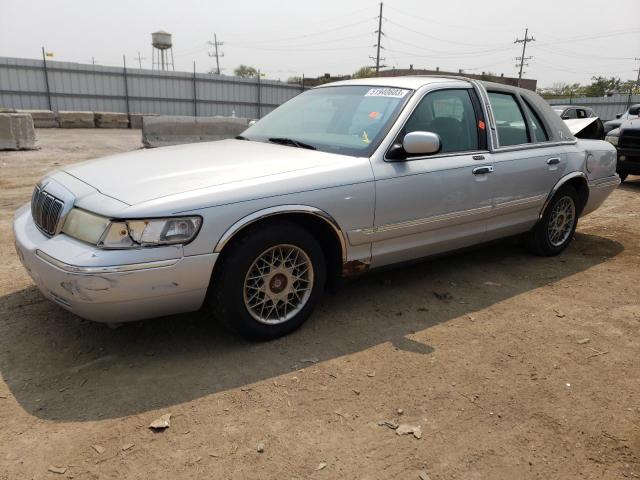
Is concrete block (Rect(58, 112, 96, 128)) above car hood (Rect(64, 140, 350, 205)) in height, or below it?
below

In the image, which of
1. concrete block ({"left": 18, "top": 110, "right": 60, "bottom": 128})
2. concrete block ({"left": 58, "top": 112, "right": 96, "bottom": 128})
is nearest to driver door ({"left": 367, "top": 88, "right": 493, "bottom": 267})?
concrete block ({"left": 18, "top": 110, "right": 60, "bottom": 128})

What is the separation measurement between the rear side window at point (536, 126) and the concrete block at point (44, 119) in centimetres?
2059

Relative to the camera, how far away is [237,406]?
8.73ft

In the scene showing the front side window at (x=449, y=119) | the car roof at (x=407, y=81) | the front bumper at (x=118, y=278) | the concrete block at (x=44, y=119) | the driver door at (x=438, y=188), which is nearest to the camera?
the front bumper at (x=118, y=278)

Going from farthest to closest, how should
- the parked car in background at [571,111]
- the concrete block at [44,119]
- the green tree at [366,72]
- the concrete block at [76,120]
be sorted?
the green tree at [366,72], the concrete block at [76,120], the concrete block at [44,119], the parked car in background at [571,111]

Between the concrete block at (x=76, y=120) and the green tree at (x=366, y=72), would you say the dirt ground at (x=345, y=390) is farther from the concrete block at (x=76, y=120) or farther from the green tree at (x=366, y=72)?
the green tree at (x=366, y=72)

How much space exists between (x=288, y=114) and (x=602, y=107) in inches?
1455

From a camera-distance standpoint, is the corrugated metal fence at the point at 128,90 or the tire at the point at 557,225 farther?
the corrugated metal fence at the point at 128,90

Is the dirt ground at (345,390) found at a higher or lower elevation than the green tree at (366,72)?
lower

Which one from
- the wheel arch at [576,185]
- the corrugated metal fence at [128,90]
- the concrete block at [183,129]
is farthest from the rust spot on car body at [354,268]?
the corrugated metal fence at [128,90]

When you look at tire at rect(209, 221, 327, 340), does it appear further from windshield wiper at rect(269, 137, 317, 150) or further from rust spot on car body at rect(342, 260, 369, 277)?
windshield wiper at rect(269, 137, 317, 150)

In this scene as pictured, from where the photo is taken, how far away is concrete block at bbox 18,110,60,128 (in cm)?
2042

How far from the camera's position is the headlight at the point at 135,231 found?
2688 mm

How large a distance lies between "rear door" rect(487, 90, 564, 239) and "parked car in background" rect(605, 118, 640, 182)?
19.6ft
